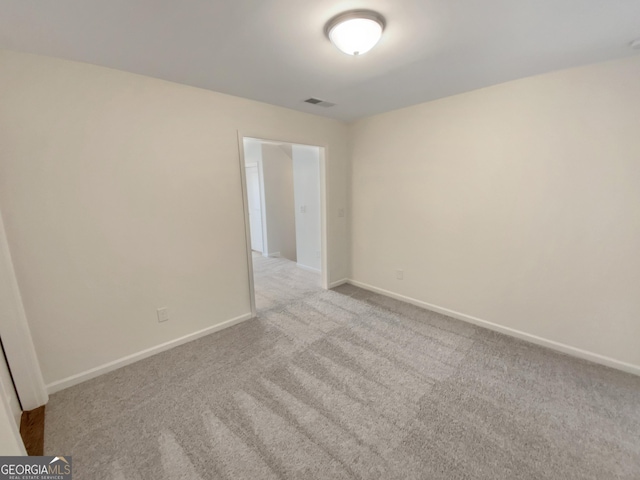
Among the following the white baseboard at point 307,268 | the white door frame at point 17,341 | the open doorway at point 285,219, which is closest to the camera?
the white door frame at point 17,341

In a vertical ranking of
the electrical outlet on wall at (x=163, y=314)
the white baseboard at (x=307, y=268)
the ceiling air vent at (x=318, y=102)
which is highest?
the ceiling air vent at (x=318, y=102)

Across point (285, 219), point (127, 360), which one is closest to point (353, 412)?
point (127, 360)

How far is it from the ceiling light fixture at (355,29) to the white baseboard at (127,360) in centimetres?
262

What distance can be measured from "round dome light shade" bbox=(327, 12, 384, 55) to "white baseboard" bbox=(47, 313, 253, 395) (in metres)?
2.62

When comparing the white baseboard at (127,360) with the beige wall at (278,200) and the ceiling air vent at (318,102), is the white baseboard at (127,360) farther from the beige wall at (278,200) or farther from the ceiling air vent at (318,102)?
the beige wall at (278,200)

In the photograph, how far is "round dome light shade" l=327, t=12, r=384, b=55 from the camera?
1368mm

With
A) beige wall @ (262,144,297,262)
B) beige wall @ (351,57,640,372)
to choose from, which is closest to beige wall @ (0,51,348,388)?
beige wall @ (351,57,640,372)

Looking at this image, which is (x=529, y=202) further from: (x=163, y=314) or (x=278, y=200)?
(x=278, y=200)

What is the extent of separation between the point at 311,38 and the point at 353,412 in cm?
235

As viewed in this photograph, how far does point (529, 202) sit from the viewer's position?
7.62ft

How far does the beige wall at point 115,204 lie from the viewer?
68.4 inches

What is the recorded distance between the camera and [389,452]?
1453 mm

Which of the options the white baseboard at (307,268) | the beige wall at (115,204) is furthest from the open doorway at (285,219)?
the beige wall at (115,204)

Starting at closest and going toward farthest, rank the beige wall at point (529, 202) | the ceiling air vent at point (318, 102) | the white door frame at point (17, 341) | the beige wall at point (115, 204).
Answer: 1. the white door frame at point (17, 341)
2. the beige wall at point (115, 204)
3. the beige wall at point (529, 202)
4. the ceiling air vent at point (318, 102)
